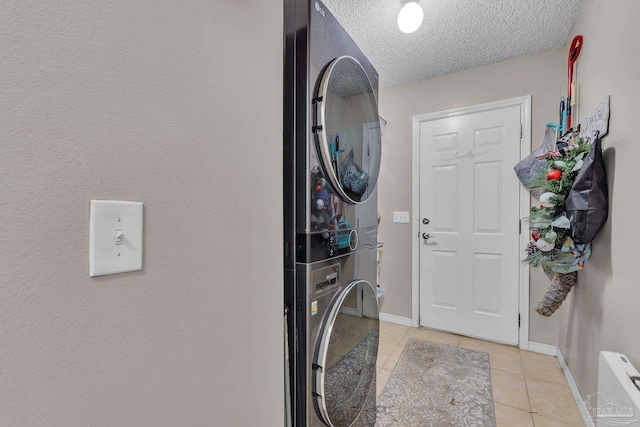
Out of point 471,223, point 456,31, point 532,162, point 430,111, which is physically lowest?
point 471,223

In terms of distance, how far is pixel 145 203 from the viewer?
0.51m

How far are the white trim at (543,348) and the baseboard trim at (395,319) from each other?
39.9 inches

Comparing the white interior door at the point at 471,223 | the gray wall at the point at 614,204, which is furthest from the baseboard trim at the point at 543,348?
the gray wall at the point at 614,204

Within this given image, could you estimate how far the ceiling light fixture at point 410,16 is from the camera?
1724 millimetres

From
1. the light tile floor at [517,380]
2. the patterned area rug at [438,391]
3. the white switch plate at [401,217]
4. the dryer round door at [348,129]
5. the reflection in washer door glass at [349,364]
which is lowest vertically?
the light tile floor at [517,380]

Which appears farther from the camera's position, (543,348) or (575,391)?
(543,348)

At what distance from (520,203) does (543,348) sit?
3.95ft

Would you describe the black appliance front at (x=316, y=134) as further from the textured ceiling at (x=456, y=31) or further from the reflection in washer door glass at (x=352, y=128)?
the textured ceiling at (x=456, y=31)

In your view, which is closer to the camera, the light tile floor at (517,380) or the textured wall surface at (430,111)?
the light tile floor at (517,380)

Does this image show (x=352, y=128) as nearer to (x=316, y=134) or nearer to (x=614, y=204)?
(x=316, y=134)

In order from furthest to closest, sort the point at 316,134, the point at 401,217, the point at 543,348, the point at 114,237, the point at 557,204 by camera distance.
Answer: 1. the point at 401,217
2. the point at 543,348
3. the point at 557,204
4. the point at 316,134
5. the point at 114,237

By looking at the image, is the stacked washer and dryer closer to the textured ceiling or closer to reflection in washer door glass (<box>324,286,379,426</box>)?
reflection in washer door glass (<box>324,286,379,426</box>)

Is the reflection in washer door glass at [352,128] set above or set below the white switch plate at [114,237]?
above

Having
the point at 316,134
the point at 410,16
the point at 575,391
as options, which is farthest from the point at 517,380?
the point at 410,16
